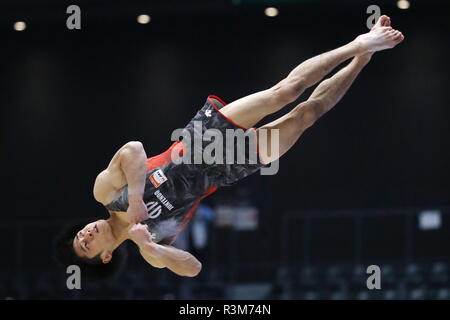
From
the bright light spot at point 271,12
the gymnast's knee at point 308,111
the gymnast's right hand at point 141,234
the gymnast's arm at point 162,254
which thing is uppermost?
the bright light spot at point 271,12

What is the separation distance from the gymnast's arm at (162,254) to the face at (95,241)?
11.1 inches

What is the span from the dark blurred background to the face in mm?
3442

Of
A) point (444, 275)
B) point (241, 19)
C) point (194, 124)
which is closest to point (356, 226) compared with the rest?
point (444, 275)

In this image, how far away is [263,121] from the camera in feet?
32.7

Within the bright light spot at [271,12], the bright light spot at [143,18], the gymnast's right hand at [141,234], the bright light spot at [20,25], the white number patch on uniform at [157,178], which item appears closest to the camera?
the gymnast's right hand at [141,234]

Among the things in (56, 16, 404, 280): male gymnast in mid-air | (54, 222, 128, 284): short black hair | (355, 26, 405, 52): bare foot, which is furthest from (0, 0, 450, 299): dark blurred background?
(355, 26, 405, 52): bare foot

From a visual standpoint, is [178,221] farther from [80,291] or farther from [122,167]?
[80,291]

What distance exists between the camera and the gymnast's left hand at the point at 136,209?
15.5 ft

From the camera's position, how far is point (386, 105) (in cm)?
1008

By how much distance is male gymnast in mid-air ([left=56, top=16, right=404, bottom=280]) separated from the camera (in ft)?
16.0

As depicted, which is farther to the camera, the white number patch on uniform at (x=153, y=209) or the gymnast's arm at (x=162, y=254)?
the white number patch on uniform at (x=153, y=209)

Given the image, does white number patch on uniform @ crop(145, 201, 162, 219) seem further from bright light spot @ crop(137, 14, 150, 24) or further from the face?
bright light spot @ crop(137, 14, 150, 24)

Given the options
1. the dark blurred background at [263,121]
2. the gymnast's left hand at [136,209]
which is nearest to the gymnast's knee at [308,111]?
the gymnast's left hand at [136,209]

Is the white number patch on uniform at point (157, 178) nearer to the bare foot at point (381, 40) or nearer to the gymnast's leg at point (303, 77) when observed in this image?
Result: the gymnast's leg at point (303, 77)
